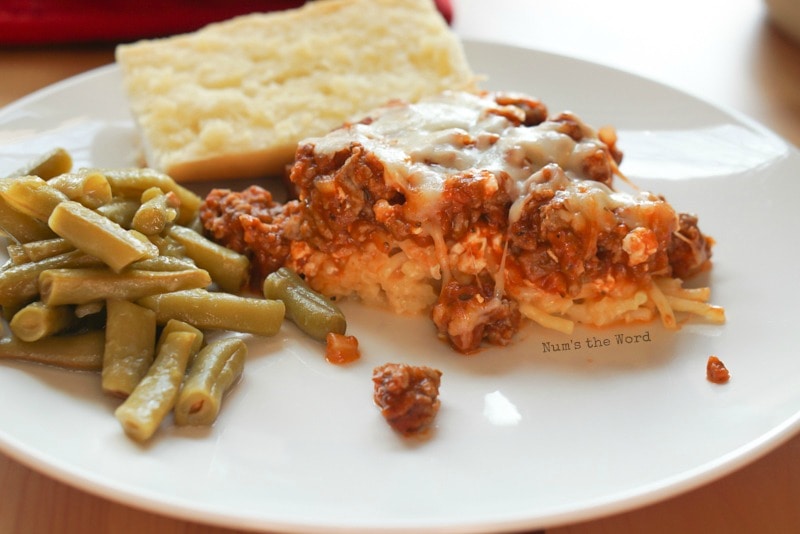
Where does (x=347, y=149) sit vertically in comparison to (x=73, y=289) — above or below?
above

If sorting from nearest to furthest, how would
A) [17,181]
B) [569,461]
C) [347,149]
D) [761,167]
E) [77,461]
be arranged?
[77,461] < [569,461] < [17,181] < [347,149] < [761,167]

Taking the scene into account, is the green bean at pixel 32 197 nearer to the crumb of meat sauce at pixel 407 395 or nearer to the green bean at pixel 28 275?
the green bean at pixel 28 275

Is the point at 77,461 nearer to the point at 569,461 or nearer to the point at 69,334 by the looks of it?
the point at 69,334

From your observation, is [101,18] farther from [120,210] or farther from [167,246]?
[167,246]

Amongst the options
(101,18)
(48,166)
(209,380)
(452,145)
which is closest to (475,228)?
(452,145)

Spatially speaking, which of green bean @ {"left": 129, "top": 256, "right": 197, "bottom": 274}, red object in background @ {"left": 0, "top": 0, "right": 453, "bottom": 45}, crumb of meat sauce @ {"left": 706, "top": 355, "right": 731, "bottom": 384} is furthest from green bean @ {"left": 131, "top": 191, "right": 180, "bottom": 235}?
red object in background @ {"left": 0, "top": 0, "right": 453, "bottom": 45}

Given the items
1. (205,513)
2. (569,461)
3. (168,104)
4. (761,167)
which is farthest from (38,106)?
(761,167)

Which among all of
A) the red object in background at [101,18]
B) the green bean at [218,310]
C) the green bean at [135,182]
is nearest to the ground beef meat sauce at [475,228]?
the green bean at [135,182]
